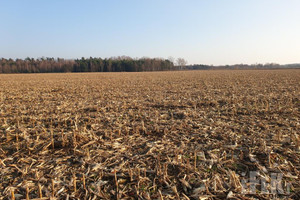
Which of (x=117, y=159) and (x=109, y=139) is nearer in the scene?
(x=117, y=159)

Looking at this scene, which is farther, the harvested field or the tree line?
the tree line

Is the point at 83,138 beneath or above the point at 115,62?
beneath

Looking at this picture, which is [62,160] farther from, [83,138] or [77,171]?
[83,138]

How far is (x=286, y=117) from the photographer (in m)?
6.79

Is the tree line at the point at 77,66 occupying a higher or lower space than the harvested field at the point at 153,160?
higher

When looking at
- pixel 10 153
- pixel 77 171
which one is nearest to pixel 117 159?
pixel 77 171

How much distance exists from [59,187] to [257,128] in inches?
231

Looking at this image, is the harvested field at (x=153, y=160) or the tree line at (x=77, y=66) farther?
the tree line at (x=77, y=66)

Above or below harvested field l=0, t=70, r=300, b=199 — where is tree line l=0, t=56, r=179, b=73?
above

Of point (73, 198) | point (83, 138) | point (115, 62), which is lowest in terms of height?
point (73, 198)

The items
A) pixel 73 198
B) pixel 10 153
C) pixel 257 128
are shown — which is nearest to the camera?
pixel 73 198

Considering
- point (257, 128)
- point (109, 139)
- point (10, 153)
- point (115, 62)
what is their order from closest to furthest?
1. point (10, 153)
2. point (109, 139)
3. point (257, 128)
4. point (115, 62)

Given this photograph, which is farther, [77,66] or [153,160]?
[77,66]

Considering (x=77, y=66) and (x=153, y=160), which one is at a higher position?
(x=77, y=66)
